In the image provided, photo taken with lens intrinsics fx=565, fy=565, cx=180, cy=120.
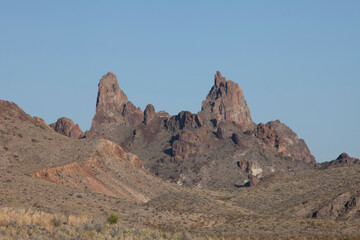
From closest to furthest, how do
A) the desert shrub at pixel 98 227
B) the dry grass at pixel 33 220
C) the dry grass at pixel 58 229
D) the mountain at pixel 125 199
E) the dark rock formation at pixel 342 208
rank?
the dry grass at pixel 58 229 → the dry grass at pixel 33 220 → the desert shrub at pixel 98 227 → the mountain at pixel 125 199 → the dark rock formation at pixel 342 208

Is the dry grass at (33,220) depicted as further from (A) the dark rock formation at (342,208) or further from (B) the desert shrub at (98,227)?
(A) the dark rock formation at (342,208)

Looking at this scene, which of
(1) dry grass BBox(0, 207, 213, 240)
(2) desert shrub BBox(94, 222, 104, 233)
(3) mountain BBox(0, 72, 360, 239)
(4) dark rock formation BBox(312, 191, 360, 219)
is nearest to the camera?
(1) dry grass BBox(0, 207, 213, 240)

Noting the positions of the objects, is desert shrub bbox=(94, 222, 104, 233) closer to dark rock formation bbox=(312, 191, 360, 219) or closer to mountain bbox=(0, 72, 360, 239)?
mountain bbox=(0, 72, 360, 239)

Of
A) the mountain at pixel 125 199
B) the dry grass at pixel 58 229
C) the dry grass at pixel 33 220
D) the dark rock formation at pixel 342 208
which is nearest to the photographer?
the dry grass at pixel 58 229

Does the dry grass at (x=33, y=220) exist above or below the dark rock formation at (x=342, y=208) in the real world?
below

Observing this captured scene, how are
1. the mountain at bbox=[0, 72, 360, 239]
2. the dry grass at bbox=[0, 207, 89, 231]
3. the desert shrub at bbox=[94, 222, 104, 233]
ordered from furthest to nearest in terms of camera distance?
1. the mountain at bbox=[0, 72, 360, 239]
2. the desert shrub at bbox=[94, 222, 104, 233]
3. the dry grass at bbox=[0, 207, 89, 231]

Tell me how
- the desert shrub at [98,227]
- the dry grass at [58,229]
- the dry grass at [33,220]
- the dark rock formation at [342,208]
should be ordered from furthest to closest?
the dark rock formation at [342,208], the desert shrub at [98,227], the dry grass at [33,220], the dry grass at [58,229]

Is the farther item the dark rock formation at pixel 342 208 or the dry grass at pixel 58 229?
the dark rock formation at pixel 342 208

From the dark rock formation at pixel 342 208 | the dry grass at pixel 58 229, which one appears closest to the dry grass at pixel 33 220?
the dry grass at pixel 58 229

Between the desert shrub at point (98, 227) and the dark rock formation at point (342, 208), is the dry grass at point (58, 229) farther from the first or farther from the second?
the dark rock formation at point (342, 208)

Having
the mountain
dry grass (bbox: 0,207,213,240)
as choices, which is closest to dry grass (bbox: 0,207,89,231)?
dry grass (bbox: 0,207,213,240)

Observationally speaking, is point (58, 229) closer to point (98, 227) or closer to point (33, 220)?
point (98, 227)

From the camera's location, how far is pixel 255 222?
72000 mm

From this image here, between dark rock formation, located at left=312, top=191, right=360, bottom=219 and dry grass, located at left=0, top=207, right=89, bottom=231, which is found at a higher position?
dark rock formation, located at left=312, top=191, right=360, bottom=219
